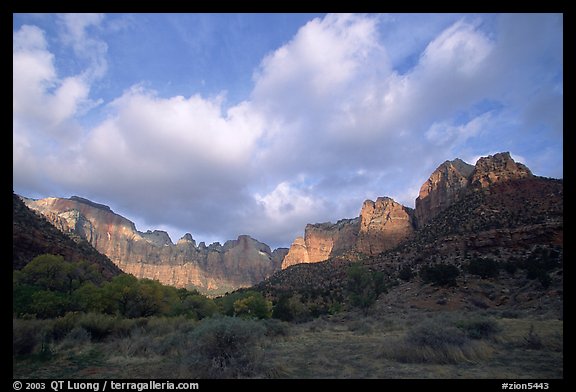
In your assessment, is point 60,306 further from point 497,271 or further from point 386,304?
point 497,271

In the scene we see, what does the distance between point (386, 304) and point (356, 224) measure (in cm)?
10958

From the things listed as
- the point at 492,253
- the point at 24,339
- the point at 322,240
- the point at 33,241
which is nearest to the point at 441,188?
the point at 492,253

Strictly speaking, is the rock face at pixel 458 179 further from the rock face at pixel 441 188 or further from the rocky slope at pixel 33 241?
the rocky slope at pixel 33 241

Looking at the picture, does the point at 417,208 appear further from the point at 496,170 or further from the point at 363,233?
the point at 496,170

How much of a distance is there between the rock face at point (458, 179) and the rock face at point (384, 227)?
252 inches

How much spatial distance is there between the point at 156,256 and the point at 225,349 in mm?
191635

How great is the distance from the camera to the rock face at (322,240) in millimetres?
144375

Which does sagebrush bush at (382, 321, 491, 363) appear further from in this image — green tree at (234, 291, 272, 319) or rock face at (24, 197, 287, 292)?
rock face at (24, 197, 287, 292)

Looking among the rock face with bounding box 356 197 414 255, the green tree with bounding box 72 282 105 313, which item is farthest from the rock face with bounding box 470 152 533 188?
the green tree with bounding box 72 282 105 313

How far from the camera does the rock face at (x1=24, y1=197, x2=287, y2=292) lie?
17324 centimetres

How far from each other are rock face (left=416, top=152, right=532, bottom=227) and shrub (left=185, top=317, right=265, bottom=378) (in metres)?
68.0

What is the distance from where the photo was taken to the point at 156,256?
184m

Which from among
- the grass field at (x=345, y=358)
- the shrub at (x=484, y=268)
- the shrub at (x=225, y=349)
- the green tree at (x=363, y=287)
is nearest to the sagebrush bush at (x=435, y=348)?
the grass field at (x=345, y=358)
